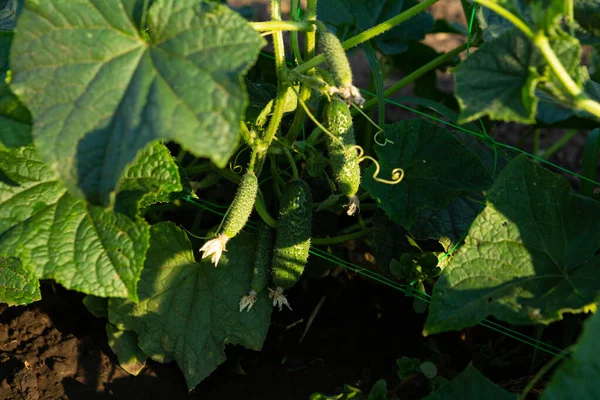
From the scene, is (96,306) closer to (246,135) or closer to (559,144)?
(246,135)

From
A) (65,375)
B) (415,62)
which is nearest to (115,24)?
(65,375)

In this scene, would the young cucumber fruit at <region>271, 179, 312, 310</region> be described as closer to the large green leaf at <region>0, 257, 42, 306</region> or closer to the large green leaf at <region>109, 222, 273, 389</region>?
the large green leaf at <region>109, 222, 273, 389</region>

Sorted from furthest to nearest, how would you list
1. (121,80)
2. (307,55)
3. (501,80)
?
(307,55) < (501,80) < (121,80)

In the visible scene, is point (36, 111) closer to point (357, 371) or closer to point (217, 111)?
point (217, 111)

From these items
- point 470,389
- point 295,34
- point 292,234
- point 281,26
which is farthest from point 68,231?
point 470,389

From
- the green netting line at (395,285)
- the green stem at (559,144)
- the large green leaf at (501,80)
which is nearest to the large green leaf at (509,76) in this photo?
the large green leaf at (501,80)

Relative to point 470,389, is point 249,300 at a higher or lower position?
lower
